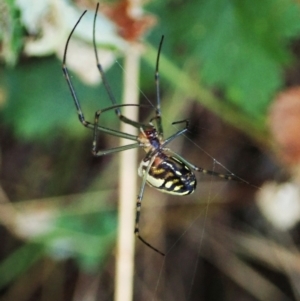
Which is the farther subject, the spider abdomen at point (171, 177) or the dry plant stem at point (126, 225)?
the dry plant stem at point (126, 225)

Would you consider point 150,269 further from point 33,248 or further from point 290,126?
point 290,126

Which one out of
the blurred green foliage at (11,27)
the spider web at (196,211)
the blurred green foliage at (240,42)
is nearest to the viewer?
the blurred green foliage at (11,27)

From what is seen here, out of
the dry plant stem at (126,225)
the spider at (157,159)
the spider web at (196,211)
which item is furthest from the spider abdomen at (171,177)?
the spider web at (196,211)

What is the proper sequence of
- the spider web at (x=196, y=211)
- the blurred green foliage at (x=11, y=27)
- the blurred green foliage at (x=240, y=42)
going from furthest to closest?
the spider web at (x=196, y=211) → the blurred green foliage at (x=240, y=42) → the blurred green foliage at (x=11, y=27)

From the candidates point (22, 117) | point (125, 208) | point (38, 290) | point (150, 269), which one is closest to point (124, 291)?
point (125, 208)

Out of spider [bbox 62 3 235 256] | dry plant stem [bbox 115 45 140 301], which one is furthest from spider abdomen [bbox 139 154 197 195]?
dry plant stem [bbox 115 45 140 301]

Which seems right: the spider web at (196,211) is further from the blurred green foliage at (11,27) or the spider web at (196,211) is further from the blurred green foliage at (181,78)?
the blurred green foliage at (11,27)

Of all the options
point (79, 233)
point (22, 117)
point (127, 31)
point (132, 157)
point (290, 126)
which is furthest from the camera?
point (79, 233)

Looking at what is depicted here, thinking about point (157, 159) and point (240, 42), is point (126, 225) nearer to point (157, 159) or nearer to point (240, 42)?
point (157, 159)
